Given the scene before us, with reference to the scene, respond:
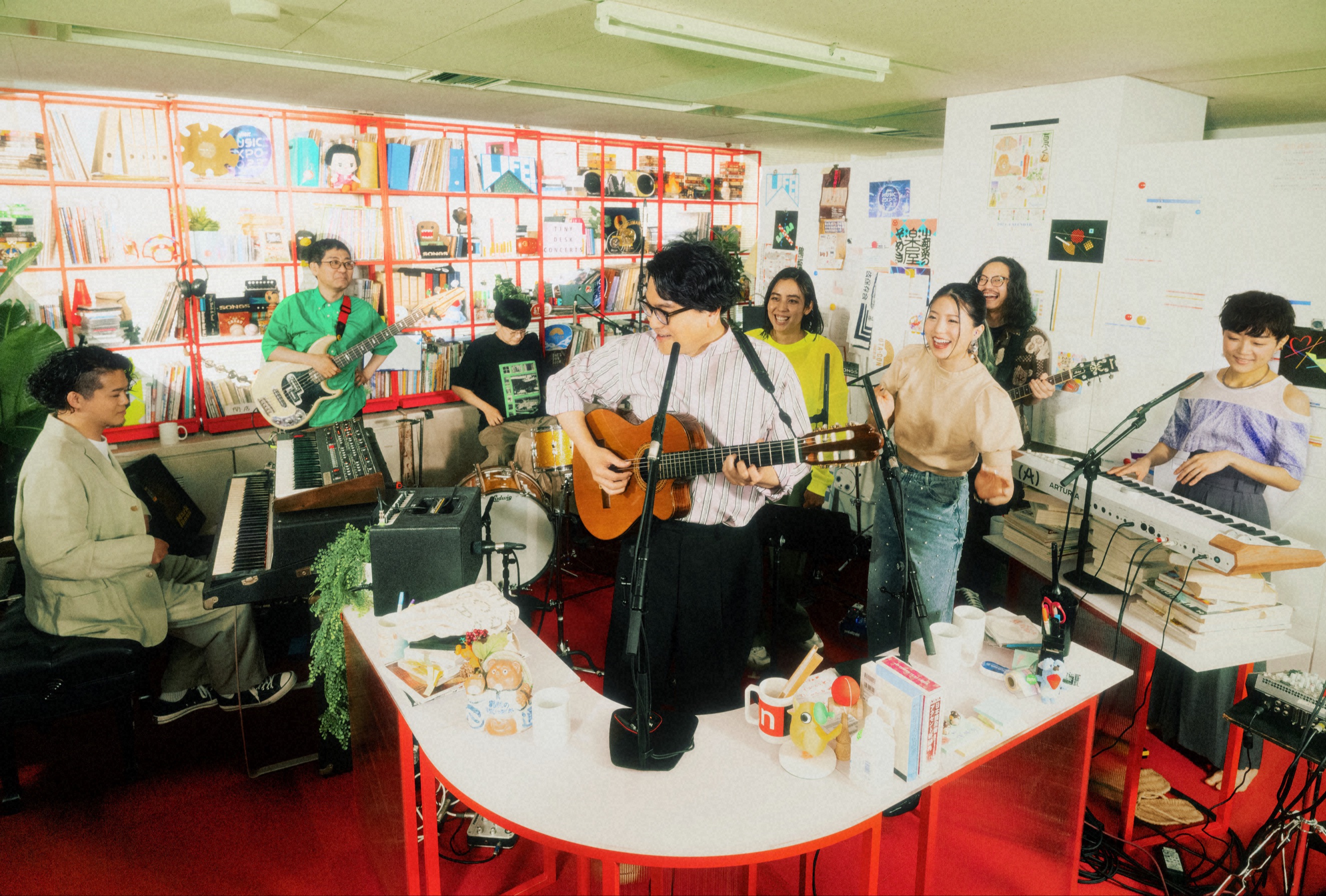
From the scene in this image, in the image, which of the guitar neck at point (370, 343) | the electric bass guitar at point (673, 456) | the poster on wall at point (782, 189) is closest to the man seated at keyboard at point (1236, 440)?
the electric bass guitar at point (673, 456)

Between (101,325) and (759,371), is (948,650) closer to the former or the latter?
(759,371)

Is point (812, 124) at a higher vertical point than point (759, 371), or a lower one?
higher

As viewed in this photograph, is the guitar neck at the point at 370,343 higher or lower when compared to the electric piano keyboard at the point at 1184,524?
higher

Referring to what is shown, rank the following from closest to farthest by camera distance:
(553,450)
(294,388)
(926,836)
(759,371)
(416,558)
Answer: (926,836)
(416,558)
(759,371)
(553,450)
(294,388)

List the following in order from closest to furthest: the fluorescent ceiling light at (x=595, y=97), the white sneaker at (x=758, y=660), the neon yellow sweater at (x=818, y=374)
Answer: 1. the white sneaker at (x=758, y=660)
2. the fluorescent ceiling light at (x=595, y=97)
3. the neon yellow sweater at (x=818, y=374)

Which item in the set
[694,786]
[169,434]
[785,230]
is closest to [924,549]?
[694,786]

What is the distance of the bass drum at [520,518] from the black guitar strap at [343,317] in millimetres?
1254

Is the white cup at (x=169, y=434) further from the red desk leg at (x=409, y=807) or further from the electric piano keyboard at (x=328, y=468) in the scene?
the red desk leg at (x=409, y=807)

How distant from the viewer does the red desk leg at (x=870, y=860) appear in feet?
5.62

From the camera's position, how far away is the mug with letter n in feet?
5.95

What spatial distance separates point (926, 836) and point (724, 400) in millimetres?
1318

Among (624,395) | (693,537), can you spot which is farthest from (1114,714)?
(624,395)

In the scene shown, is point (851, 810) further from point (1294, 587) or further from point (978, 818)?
point (1294, 587)

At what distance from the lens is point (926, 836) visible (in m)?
1.92
